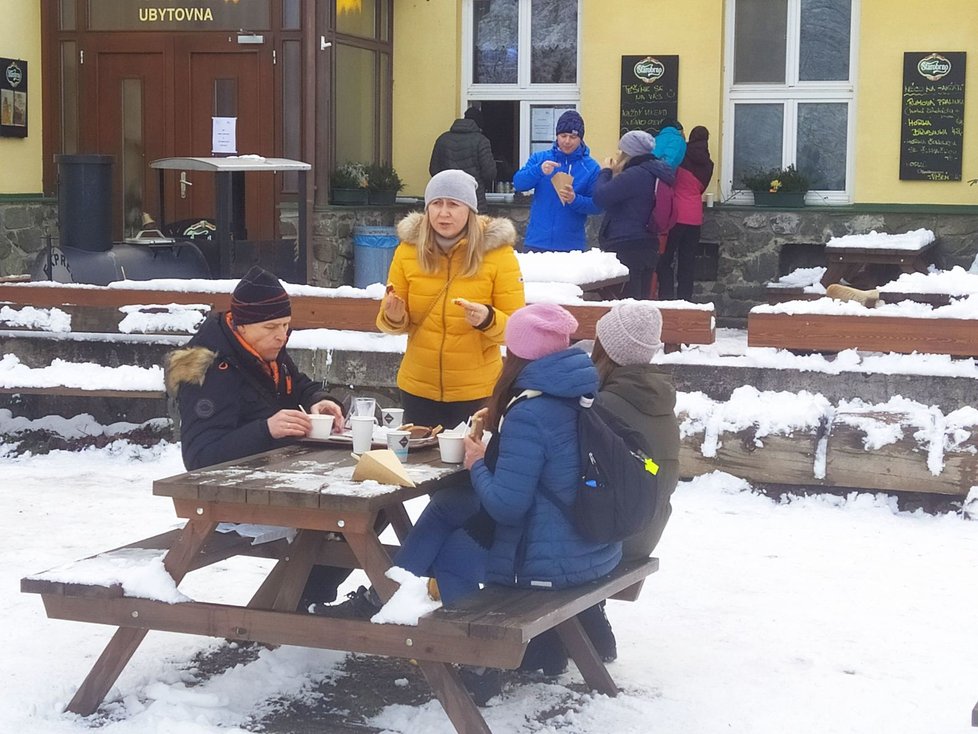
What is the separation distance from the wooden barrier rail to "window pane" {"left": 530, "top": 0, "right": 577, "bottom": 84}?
626 cm

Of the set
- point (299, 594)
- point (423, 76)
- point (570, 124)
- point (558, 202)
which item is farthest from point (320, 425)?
point (423, 76)

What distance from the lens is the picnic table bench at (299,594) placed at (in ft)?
12.9

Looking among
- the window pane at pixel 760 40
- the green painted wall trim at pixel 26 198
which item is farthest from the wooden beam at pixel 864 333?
the green painted wall trim at pixel 26 198

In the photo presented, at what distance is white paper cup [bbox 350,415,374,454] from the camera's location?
4.53 m

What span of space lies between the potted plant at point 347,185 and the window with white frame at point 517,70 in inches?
54.8

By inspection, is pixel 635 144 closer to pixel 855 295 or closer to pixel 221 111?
pixel 855 295

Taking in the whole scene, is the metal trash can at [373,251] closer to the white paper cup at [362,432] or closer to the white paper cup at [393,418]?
the white paper cup at [393,418]

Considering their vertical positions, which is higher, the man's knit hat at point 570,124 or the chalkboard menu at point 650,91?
the chalkboard menu at point 650,91

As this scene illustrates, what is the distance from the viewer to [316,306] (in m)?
8.38

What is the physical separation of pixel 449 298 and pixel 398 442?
1.06m

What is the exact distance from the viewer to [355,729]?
424cm

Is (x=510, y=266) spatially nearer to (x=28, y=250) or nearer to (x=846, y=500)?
(x=846, y=500)

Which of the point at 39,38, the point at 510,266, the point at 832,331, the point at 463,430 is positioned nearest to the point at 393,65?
the point at 39,38

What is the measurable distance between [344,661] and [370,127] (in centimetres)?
988
